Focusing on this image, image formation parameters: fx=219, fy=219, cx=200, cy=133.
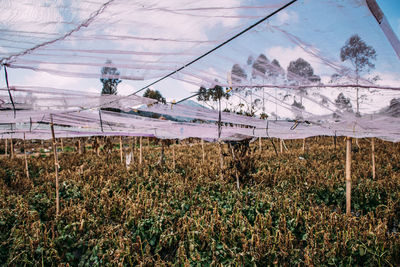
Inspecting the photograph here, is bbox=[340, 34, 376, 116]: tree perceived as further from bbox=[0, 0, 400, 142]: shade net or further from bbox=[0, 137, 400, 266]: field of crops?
bbox=[0, 137, 400, 266]: field of crops

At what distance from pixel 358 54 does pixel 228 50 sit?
103 cm

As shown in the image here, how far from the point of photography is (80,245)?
9.98 feet

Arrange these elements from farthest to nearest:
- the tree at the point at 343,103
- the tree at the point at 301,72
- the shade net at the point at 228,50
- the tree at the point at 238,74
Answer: the tree at the point at 238,74, the tree at the point at 343,103, the tree at the point at 301,72, the shade net at the point at 228,50

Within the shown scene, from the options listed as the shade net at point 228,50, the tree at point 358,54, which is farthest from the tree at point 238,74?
the tree at point 358,54

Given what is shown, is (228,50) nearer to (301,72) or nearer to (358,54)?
(301,72)

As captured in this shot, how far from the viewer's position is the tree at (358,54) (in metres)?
1.56

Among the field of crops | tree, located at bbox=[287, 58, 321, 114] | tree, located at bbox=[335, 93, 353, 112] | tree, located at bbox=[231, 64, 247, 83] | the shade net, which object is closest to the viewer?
the shade net

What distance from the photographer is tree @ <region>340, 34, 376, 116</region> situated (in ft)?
5.11

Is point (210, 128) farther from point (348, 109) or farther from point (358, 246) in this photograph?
point (358, 246)

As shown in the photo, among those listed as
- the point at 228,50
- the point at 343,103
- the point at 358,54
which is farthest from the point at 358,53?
the point at 228,50

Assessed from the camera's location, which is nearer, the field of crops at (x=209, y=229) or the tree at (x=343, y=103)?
the tree at (x=343, y=103)

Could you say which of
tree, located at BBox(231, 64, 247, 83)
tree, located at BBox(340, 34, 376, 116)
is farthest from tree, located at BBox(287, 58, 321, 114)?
tree, located at BBox(231, 64, 247, 83)

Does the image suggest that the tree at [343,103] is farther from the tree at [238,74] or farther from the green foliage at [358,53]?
the tree at [238,74]

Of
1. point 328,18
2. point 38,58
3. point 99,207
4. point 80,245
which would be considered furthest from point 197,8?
point 99,207
